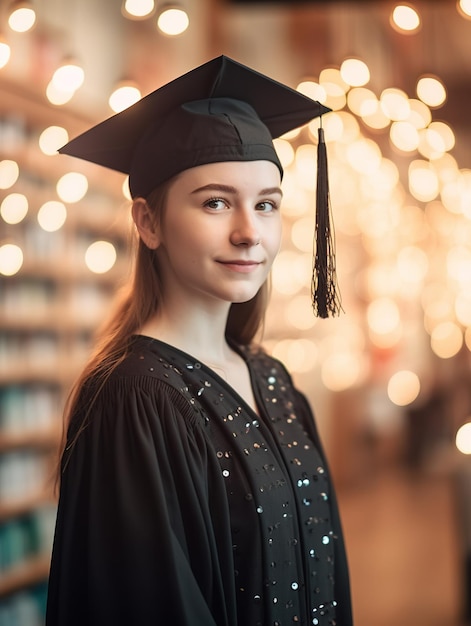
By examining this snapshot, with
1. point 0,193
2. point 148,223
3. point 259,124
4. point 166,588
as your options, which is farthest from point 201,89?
point 0,193

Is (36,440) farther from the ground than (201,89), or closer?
closer

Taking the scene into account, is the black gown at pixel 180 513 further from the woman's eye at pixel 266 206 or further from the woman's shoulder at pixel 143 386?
the woman's eye at pixel 266 206

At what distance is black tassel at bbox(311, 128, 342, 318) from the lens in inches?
64.7

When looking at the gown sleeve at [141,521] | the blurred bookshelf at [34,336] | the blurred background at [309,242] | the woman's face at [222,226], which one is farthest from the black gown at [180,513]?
the blurred bookshelf at [34,336]

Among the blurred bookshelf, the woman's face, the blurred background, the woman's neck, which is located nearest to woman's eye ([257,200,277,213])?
the woman's face

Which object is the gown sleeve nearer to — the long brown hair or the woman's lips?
the long brown hair

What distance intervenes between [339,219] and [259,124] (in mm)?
6212

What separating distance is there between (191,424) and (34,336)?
328 centimetres

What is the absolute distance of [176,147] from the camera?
59.5 inches

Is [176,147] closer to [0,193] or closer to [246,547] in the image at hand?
[246,547]

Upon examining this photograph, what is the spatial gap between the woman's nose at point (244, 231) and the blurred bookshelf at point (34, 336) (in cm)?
276

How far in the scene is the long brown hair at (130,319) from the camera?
60.6 inches

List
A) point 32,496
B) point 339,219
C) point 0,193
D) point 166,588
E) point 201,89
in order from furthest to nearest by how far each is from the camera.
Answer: point 339,219, point 32,496, point 0,193, point 201,89, point 166,588

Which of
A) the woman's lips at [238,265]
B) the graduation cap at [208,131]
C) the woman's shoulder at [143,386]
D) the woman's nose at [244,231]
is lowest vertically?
the woman's shoulder at [143,386]
